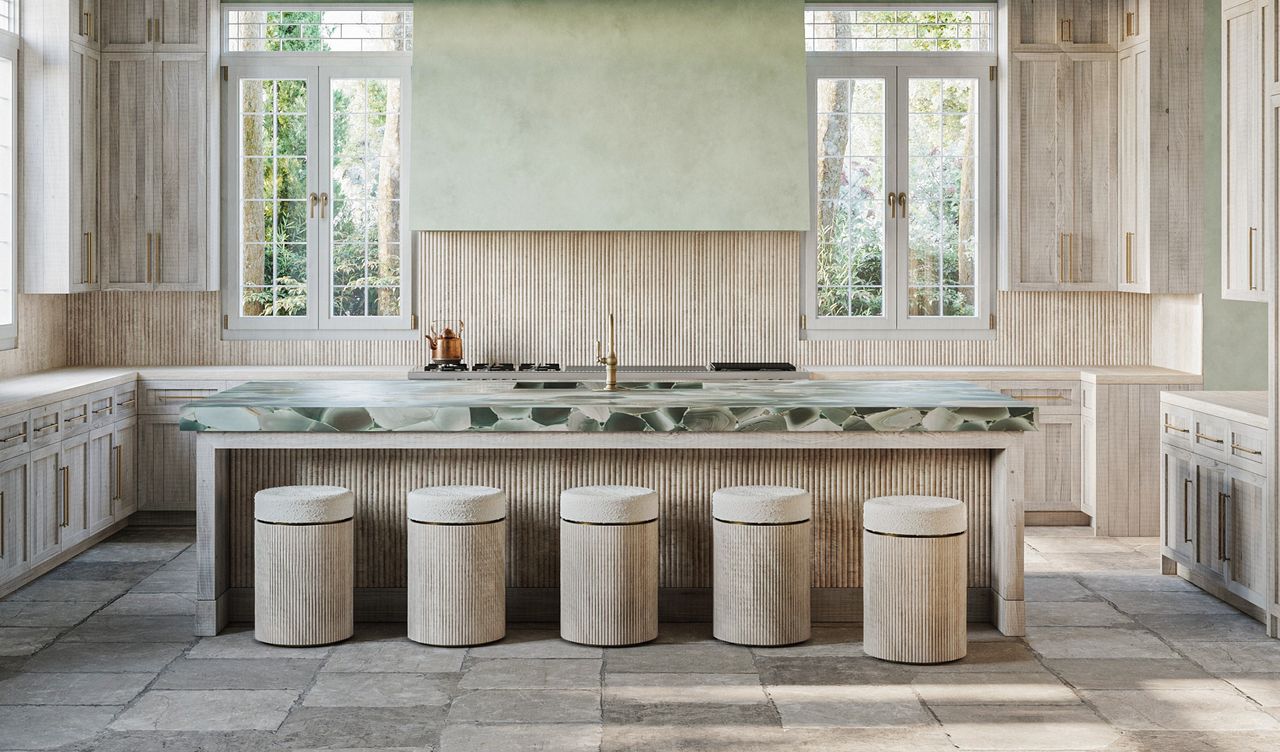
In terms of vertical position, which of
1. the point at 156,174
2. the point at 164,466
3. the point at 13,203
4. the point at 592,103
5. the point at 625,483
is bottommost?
the point at 164,466

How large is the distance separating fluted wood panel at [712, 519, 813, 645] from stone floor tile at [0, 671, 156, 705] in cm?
197

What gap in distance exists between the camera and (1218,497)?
5.55 metres

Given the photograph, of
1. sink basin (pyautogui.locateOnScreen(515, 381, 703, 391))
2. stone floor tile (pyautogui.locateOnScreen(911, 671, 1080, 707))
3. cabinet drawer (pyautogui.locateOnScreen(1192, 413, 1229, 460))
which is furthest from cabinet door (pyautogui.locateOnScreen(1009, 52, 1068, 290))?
stone floor tile (pyautogui.locateOnScreen(911, 671, 1080, 707))

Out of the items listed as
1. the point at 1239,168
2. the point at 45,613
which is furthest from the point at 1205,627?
the point at 45,613

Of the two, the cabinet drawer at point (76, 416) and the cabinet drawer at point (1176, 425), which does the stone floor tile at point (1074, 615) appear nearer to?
the cabinet drawer at point (1176, 425)

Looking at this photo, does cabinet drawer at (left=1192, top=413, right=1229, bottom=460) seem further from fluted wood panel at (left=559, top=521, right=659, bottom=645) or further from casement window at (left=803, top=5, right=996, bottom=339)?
fluted wood panel at (left=559, top=521, right=659, bottom=645)

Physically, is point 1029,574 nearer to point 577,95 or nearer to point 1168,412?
point 1168,412

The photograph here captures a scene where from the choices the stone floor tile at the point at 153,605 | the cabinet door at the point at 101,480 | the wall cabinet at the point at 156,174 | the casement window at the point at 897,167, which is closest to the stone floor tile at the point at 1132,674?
the stone floor tile at the point at 153,605

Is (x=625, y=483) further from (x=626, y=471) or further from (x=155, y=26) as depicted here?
(x=155, y=26)

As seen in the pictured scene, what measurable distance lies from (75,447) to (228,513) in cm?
176

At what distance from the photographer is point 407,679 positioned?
4.44m

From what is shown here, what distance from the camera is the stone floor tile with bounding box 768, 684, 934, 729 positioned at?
403 cm

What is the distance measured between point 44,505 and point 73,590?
50 centimetres

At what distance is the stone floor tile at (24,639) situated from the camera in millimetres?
4867
